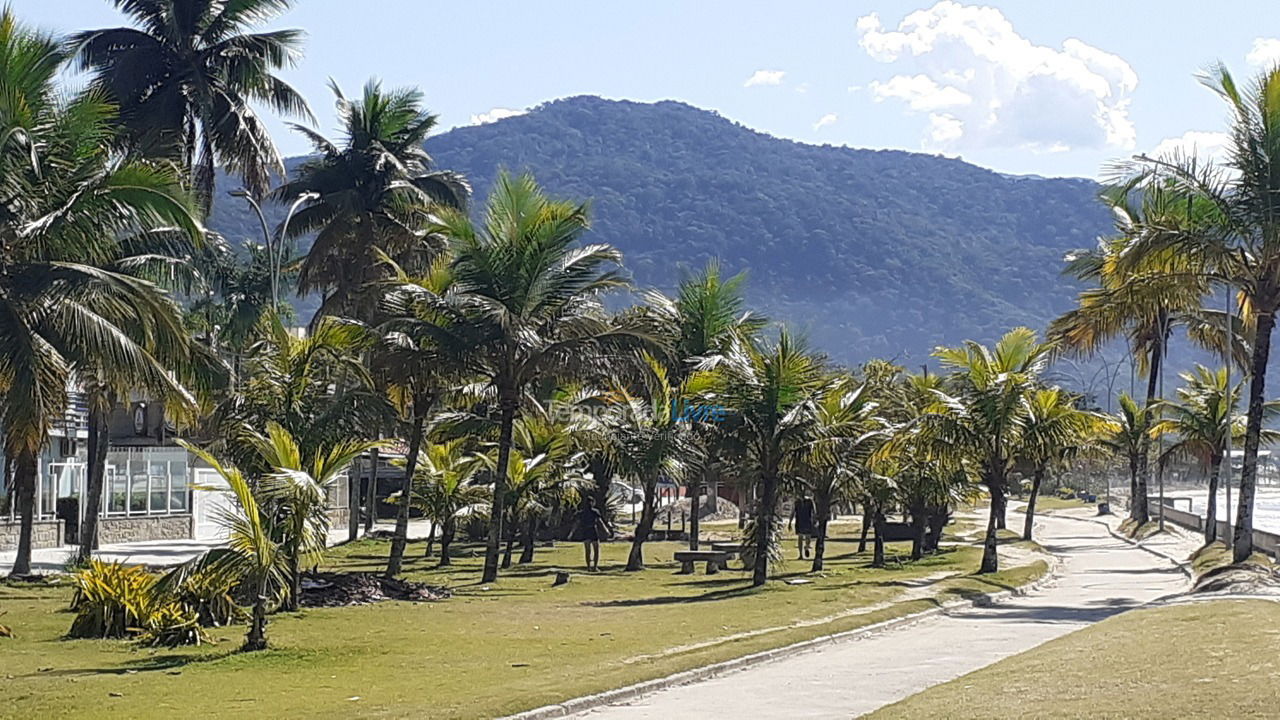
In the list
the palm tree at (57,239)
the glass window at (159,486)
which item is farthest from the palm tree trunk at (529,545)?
the palm tree at (57,239)

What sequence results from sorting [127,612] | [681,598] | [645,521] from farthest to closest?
1. [645,521]
2. [681,598]
3. [127,612]

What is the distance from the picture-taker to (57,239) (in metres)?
18.8

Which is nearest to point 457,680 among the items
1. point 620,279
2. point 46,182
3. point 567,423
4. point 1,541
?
point 46,182

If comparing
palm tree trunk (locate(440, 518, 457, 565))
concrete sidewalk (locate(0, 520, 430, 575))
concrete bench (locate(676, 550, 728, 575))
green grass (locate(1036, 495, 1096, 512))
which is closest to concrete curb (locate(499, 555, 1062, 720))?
concrete bench (locate(676, 550, 728, 575))

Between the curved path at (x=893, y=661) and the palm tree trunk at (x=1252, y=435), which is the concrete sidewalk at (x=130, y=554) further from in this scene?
the palm tree trunk at (x=1252, y=435)

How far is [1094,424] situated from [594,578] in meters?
11.3

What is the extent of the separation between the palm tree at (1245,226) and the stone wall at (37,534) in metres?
27.8

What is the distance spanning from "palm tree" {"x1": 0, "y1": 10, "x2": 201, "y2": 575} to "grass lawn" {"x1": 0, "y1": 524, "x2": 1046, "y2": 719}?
3.34m

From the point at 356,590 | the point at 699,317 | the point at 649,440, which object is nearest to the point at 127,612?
the point at 356,590

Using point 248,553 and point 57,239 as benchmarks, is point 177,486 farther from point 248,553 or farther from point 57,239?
point 248,553

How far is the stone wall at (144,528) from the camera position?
135 feet

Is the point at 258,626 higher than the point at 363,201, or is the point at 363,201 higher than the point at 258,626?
the point at 363,201

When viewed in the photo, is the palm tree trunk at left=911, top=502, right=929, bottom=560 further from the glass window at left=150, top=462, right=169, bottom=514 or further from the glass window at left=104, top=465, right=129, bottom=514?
the glass window at left=150, top=462, right=169, bottom=514

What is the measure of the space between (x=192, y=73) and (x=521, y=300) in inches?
419
